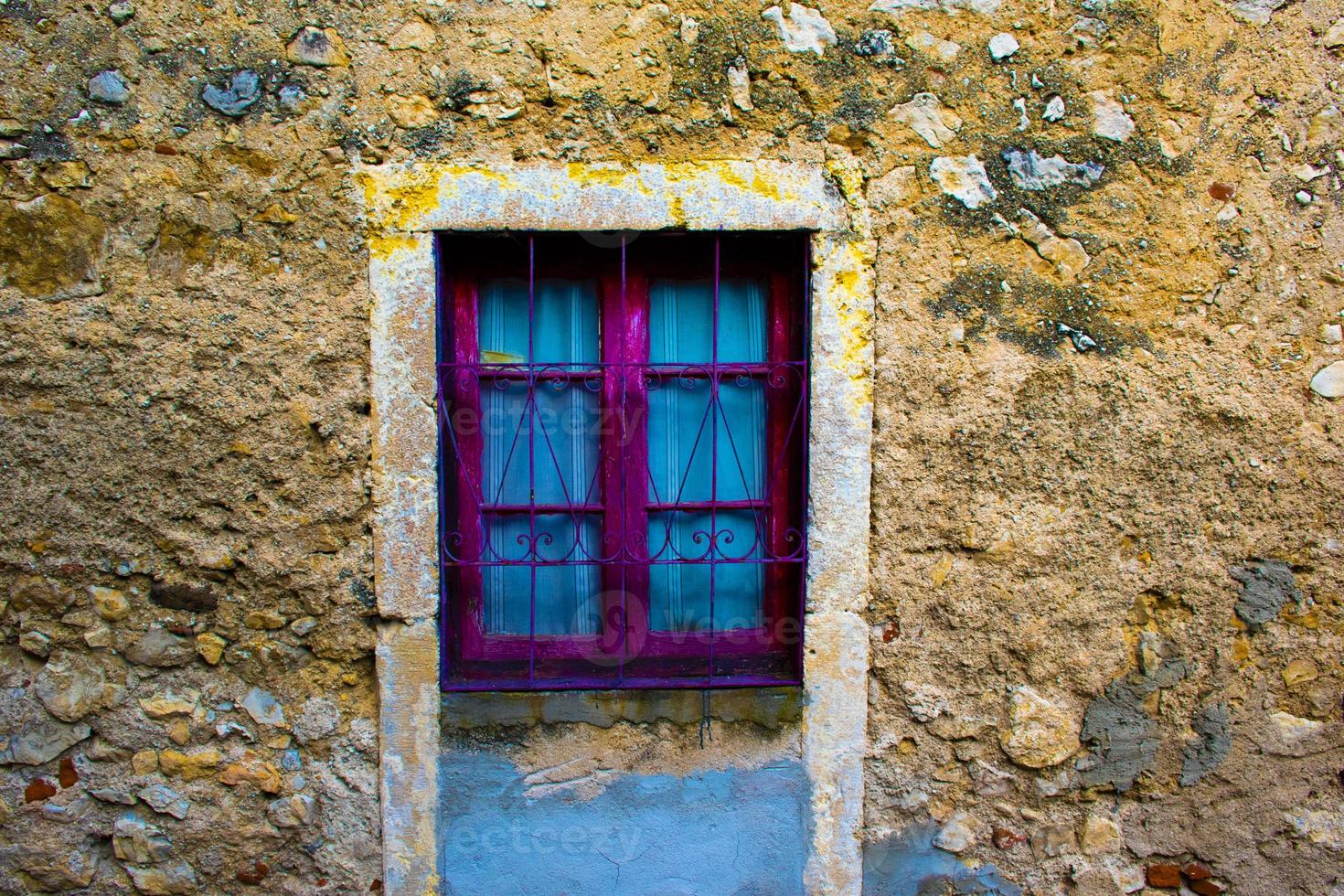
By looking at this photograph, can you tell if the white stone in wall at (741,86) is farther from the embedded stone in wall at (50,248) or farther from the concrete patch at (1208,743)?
the concrete patch at (1208,743)

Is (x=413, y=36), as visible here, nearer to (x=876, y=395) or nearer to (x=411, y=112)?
(x=411, y=112)

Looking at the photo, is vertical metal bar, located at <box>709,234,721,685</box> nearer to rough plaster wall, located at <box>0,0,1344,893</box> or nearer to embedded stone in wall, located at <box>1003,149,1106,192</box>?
rough plaster wall, located at <box>0,0,1344,893</box>

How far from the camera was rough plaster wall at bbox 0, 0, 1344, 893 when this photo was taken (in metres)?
1.97

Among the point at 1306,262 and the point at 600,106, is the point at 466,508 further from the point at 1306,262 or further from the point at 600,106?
the point at 1306,262

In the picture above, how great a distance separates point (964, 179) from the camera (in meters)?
2.02

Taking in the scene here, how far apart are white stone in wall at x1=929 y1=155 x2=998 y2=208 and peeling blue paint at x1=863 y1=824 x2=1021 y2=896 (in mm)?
1577

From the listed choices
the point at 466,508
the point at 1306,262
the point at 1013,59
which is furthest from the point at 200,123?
the point at 1306,262

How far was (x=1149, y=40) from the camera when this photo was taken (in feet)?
6.61

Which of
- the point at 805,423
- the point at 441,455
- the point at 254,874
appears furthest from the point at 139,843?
the point at 805,423

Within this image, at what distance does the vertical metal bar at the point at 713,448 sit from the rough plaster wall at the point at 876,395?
15.6 inches

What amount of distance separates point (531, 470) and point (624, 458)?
264 mm

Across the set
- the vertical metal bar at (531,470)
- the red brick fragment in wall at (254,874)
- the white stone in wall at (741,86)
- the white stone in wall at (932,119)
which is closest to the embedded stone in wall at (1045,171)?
the white stone in wall at (932,119)

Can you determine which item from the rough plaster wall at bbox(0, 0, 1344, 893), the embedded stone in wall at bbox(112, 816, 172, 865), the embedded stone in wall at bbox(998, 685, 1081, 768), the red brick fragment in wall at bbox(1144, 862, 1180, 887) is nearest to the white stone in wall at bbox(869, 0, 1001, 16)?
the rough plaster wall at bbox(0, 0, 1344, 893)

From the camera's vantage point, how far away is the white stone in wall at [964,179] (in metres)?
2.01
